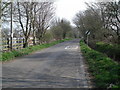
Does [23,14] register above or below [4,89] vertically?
above

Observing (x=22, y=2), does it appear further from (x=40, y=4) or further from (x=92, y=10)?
(x=92, y=10)

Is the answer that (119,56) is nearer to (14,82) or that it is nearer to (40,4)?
(14,82)

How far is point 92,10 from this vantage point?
31.9 metres

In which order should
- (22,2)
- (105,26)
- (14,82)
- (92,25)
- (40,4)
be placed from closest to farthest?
(14,82)
(22,2)
(105,26)
(40,4)
(92,25)

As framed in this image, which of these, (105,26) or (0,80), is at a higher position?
(105,26)

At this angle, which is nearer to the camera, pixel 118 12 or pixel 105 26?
pixel 118 12

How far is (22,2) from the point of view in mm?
24109

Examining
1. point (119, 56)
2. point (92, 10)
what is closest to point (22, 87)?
point (119, 56)

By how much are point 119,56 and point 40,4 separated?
19.3 m

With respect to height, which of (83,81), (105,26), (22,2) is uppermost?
(22,2)

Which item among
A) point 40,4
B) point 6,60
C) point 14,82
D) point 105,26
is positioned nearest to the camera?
point 14,82

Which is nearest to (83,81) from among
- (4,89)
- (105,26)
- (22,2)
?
(4,89)

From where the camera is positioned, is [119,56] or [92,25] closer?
[119,56]

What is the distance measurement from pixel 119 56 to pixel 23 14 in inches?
611
